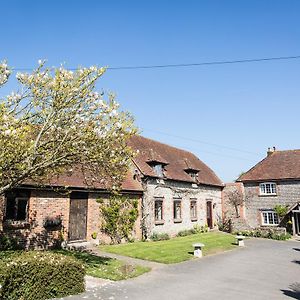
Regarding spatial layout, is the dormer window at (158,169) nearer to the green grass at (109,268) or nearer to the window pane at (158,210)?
the window pane at (158,210)

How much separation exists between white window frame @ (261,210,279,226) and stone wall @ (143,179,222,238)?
445cm

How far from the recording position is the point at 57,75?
990cm

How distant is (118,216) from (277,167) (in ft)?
65.2

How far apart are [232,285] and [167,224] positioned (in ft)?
46.8

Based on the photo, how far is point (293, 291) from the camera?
35.1 ft

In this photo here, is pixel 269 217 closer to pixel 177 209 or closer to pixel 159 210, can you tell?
pixel 177 209

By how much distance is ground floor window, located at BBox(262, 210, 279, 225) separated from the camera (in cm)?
3217

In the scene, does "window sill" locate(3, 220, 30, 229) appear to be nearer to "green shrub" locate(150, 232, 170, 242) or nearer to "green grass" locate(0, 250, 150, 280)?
"green grass" locate(0, 250, 150, 280)

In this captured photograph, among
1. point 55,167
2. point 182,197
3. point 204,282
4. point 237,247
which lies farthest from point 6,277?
point 182,197

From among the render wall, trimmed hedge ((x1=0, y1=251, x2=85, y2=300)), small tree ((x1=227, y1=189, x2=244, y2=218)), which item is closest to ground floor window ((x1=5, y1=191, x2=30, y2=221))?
trimmed hedge ((x1=0, y1=251, x2=85, y2=300))

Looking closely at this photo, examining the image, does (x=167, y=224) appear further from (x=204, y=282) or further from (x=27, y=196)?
(x=204, y=282)

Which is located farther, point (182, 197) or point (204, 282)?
point (182, 197)

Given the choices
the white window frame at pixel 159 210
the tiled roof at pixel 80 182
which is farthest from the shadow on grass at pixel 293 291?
the white window frame at pixel 159 210

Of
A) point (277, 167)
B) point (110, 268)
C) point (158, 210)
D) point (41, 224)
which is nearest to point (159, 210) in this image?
point (158, 210)
